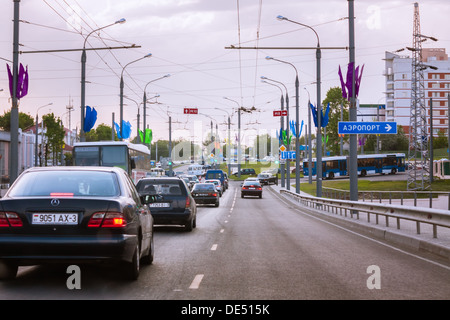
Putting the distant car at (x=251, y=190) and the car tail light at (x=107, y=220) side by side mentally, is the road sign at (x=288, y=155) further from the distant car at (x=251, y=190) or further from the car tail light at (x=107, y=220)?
the car tail light at (x=107, y=220)

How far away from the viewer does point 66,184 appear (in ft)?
28.5

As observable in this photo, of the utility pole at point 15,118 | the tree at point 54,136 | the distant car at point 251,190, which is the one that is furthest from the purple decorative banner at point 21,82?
the tree at point 54,136

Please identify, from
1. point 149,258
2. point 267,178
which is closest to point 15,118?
point 149,258

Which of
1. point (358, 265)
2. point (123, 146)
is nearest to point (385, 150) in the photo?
point (123, 146)

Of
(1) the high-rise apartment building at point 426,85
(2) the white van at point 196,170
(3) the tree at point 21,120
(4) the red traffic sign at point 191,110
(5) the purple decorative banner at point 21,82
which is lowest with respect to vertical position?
(2) the white van at point 196,170

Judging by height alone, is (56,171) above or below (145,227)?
above

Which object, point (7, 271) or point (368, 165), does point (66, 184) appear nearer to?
point (7, 271)

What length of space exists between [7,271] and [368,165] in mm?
79506

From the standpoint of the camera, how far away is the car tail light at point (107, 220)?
8.17 meters

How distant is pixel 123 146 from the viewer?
34344 mm

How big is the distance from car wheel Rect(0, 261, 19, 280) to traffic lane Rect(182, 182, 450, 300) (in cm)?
242
